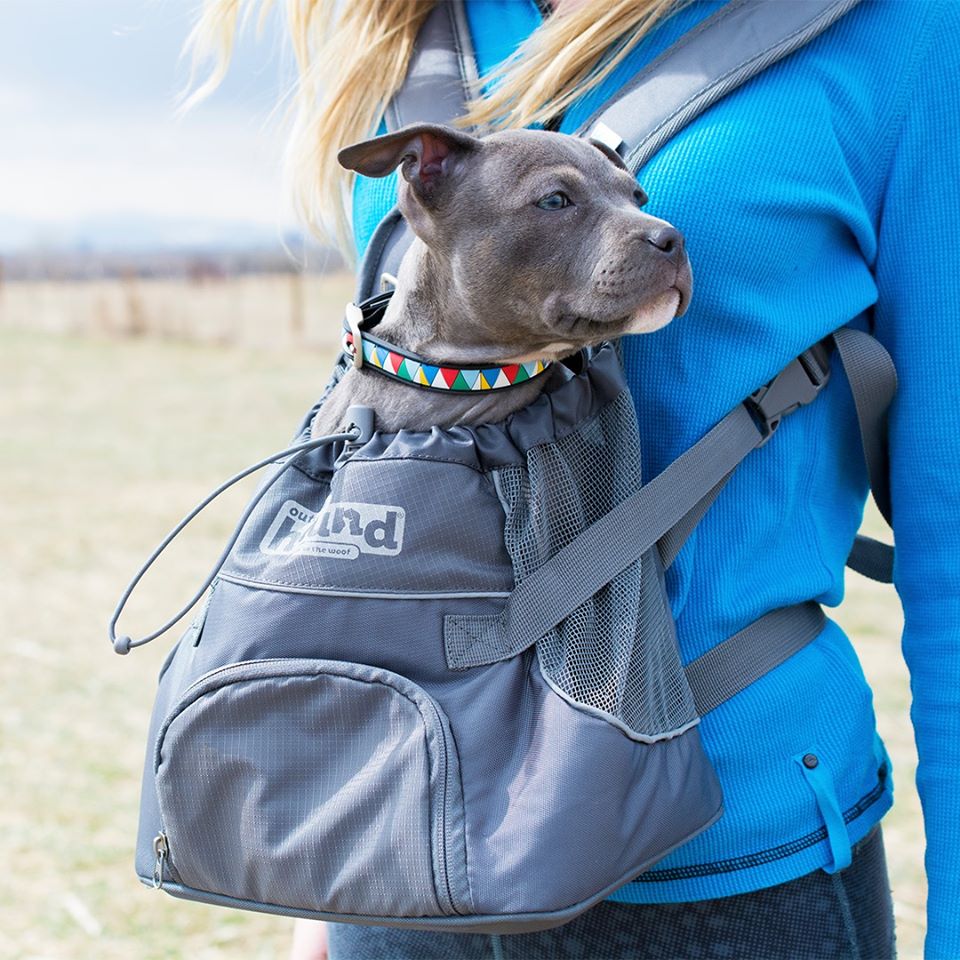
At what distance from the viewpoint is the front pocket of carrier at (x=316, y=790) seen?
4.22 feet

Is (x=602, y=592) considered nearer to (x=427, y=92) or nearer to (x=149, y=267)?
(x=427, y=92)

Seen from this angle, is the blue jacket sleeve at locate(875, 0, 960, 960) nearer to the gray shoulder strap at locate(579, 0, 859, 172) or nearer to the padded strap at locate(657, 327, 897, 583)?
the padded strap at locate(657, 327, 897, 583)

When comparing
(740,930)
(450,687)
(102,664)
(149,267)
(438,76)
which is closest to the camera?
(450,687)

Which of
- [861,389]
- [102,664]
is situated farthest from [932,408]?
[102,664]

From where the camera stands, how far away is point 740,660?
1510 mm

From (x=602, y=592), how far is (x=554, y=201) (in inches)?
19.9

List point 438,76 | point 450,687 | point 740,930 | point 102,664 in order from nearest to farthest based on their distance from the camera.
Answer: point 450,687 → point 740,930 → point 438,76 → point 102,664

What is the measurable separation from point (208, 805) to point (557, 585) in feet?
1.59

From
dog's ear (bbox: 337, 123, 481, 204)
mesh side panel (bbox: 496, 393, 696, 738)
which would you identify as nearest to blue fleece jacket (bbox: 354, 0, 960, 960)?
mesh side panel (bbox: 496, 393, 696, 738)

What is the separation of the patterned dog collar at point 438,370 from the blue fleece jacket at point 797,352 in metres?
0.18

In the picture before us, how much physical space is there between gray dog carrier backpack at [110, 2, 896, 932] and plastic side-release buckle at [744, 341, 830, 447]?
2.0 inches

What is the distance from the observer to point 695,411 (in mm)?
1511

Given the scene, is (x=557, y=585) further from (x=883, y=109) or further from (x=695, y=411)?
(x=883, y=109)

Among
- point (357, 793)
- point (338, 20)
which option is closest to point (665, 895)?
point (357, 793)
